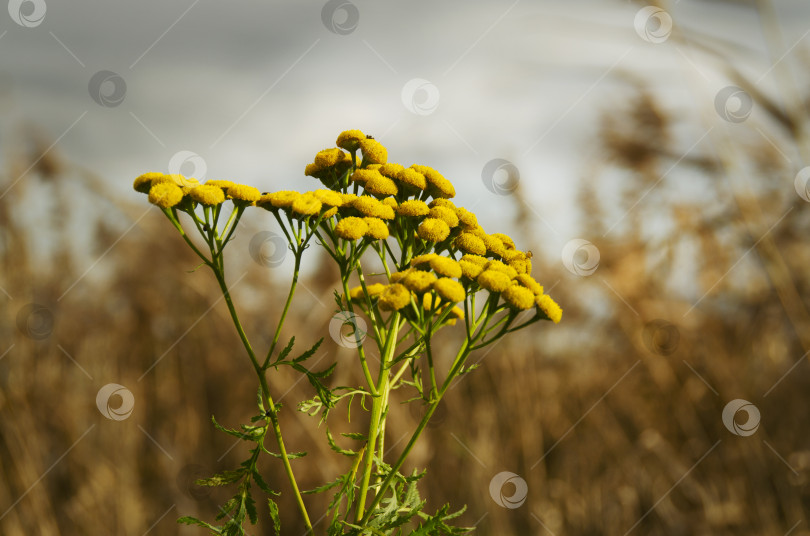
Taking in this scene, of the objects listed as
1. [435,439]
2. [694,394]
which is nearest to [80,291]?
[435,439]

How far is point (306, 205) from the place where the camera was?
1.16 meters

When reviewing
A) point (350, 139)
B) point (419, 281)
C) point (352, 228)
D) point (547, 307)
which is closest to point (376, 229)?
point (352, 228)

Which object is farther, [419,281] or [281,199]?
[281,199]

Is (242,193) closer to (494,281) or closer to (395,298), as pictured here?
(395,298)

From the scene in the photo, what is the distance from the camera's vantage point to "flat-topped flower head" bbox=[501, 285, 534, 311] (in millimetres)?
1077

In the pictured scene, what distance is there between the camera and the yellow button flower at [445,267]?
1086 millimetres

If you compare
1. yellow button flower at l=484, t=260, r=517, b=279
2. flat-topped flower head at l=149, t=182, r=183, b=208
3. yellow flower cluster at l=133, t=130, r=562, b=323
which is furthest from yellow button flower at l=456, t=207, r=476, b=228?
flat-topped flower head at l=149, t=182, r=183, b=208

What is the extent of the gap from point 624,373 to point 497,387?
87 centimetres

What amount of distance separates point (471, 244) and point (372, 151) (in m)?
0.30

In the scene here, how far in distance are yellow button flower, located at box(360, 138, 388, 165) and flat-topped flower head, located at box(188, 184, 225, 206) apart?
310 mm

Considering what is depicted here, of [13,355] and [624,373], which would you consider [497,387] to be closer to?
[624,373]

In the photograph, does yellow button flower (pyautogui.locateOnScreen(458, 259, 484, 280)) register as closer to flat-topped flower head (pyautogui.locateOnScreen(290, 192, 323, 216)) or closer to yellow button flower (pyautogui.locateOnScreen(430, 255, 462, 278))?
yellow button flower (pyautogui.locateOnScreen(430, 255, 462, 278))

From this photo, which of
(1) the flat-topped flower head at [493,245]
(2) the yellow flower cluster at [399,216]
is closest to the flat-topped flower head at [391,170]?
(2) the yellow flower cluster at [399,216]

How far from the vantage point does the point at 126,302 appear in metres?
3.48
